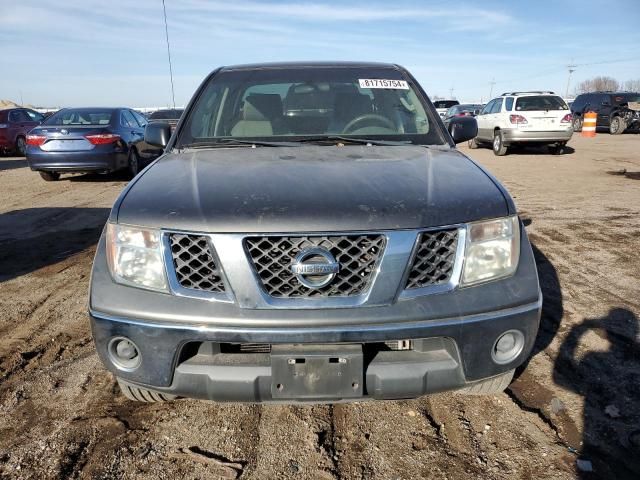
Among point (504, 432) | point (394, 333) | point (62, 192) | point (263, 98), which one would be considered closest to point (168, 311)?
point (394, 333)

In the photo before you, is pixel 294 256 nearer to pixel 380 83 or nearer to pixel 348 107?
pixel 348 107

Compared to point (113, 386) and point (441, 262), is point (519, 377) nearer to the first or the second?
point (441, 262)

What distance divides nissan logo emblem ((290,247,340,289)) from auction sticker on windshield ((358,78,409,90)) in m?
1.90

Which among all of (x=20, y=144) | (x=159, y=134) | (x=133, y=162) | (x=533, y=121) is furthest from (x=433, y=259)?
(x=20, y=144)

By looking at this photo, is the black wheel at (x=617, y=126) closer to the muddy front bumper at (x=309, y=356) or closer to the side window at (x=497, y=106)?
the side window at (x=497, y=106)

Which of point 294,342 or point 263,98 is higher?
point 263,98

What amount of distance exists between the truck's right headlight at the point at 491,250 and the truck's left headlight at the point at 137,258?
1219 mm

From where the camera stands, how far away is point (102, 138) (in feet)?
30.4

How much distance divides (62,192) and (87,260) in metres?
4.79

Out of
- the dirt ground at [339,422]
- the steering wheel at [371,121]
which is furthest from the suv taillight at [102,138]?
the steering wheel at [371,121]

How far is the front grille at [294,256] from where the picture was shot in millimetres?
1900

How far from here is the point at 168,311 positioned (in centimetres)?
191

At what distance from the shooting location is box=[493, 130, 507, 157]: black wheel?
14.5 meters

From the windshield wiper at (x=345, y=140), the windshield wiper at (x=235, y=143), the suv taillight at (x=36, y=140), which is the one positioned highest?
the windshield wiper at (x=345, y=140)
